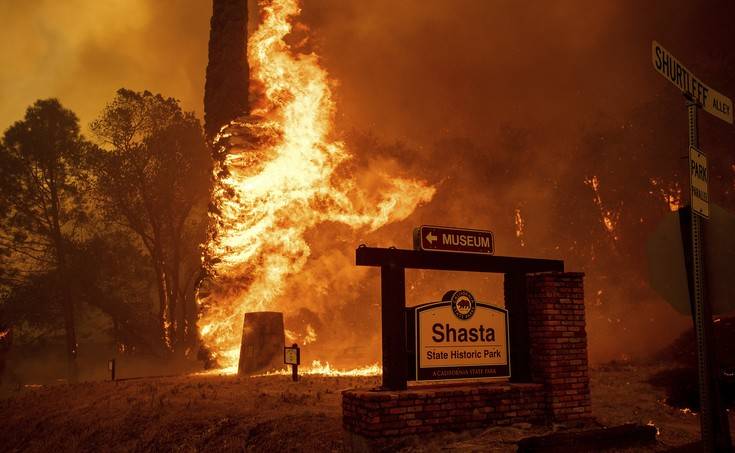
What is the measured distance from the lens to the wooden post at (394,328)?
8797 mm

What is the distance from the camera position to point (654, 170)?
2925 centimetres

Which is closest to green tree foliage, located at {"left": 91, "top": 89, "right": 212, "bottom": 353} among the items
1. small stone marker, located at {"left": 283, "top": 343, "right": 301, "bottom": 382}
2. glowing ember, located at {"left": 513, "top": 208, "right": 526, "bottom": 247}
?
glowing ember, located at {"left": 513, "top": 208, "right": 526, "bottom": 247}

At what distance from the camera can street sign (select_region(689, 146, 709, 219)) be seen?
5168mm

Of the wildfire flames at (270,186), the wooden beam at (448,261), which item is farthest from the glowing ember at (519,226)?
the wooden beam at (448,261)

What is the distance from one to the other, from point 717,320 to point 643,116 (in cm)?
1267

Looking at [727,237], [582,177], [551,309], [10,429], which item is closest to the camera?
[727,237]

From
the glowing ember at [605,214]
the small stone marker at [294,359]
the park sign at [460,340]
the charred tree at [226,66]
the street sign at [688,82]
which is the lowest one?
the small stone marker at [294,359]

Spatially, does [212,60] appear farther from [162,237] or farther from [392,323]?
[392,323]

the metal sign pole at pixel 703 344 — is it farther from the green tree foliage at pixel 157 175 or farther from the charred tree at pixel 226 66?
the green tree foliage at pixel 157 175

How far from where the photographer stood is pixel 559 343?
9734mm

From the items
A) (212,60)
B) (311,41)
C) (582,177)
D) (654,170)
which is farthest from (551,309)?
(212,60)

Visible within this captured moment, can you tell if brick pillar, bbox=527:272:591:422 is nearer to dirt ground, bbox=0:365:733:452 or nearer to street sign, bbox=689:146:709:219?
dirt ground, bbox=0:365:733:452

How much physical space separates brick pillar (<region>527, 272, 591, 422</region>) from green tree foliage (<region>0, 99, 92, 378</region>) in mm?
34460

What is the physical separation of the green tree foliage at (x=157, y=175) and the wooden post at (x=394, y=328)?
3236 centimetres
